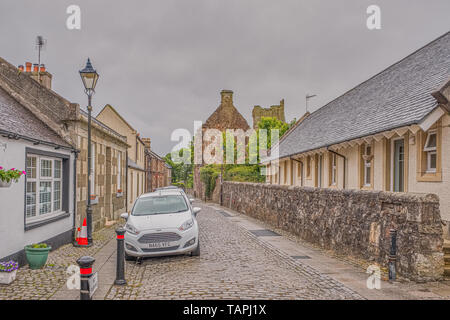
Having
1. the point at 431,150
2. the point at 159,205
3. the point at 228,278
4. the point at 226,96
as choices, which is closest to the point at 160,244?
the point at 159,205

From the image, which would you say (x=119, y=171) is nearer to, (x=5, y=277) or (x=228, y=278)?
(x=5, y=277)

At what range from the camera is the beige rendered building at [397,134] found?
32.3 feet

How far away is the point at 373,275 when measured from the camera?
24.9 feet

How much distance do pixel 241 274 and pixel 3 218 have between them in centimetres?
500

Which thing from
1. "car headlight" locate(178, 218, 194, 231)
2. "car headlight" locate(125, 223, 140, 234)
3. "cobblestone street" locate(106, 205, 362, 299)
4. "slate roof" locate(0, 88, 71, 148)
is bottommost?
"cobblestone street" locate(106, 205, 362, 299)

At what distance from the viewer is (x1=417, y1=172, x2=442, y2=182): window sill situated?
9887 mm

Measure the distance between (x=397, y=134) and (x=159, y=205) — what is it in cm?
742

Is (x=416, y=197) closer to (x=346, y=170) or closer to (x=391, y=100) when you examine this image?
(x=391, y=100)

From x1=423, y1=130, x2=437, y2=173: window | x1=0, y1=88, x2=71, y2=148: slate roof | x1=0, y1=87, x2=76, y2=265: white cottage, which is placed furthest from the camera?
x1=423, y1=130, x2=437, y2=173: window

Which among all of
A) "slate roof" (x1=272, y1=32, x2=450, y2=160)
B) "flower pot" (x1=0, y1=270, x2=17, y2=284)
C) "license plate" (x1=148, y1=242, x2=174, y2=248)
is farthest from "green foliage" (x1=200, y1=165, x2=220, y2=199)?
"flower pot" (x1=0, y1=270, x2=17, y2=284)

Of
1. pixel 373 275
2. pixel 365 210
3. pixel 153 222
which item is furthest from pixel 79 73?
pixel 373 275

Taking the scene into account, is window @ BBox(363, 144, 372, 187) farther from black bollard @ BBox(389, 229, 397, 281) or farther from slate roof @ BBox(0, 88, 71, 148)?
slate roof @ BBox(0, 88, 71, 148)

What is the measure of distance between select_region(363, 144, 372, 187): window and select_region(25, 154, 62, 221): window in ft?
34.4

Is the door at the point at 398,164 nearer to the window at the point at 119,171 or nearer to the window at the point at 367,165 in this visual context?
the window at the point at 367,165
